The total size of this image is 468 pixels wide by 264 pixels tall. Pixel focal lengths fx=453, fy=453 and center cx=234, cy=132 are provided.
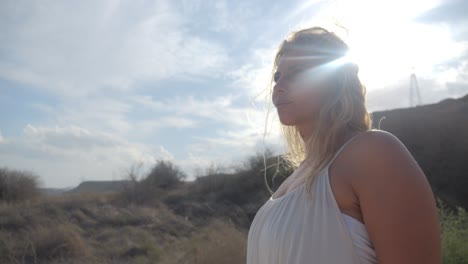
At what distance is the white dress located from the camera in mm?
1662

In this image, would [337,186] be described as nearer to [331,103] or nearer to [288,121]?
[331,103]

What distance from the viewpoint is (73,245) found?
11.7 meters

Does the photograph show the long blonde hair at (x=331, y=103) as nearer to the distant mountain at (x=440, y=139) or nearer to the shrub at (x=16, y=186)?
the distant mountain at (x=440, y=139)

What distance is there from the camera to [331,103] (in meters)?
1.99

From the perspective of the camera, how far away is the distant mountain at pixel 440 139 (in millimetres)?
21344

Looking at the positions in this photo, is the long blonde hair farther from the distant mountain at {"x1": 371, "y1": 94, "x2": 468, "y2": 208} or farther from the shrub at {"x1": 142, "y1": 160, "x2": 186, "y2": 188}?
the shrub at {"x1": 142, "y1": 160, "x2": 186, "y2": 188}

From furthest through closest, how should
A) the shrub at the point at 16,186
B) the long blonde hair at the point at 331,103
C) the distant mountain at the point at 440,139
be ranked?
1. the shrub at the point at 16,186
2. the distant mountain at the point at 440,139
3. the long blonde hair at the point at 331,103

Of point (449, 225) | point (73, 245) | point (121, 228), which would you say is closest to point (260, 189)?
point (121, 228)

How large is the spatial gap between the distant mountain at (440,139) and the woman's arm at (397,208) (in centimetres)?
1977

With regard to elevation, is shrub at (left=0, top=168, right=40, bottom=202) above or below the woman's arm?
above

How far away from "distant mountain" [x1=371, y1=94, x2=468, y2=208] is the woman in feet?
63.2

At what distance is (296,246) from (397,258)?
1.25 feet

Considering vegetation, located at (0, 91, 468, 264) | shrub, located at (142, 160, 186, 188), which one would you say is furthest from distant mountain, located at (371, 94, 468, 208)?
shrub, located at (142, 160, 186, 188)

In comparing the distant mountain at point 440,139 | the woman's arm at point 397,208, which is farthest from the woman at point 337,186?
the distant mountain at point 440,139
